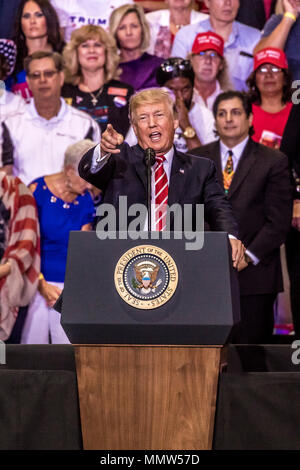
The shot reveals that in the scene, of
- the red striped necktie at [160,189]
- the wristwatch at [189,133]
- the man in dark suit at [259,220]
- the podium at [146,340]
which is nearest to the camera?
the podium at [146,340]

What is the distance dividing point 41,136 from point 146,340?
2.61 meters

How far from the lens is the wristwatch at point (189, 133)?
3.99 metres

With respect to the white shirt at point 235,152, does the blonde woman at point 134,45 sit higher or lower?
higher

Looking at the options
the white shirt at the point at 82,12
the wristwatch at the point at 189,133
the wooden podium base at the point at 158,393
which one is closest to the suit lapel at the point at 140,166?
the wooden podium base at the point at 158,393

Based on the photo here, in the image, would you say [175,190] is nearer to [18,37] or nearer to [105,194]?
[105,194]

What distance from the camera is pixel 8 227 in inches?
148

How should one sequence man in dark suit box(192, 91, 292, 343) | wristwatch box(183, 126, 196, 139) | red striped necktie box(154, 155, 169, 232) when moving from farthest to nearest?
wristwatch box(183, 126, 196, 139) < man in dark suit box(192, 91, 292, 343) < red striped necktie box(154, 155, 169, 232)

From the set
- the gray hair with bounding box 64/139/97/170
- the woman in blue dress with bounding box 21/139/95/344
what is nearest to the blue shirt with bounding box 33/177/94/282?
the woman in blue dress with bounding box 21/139/95/344

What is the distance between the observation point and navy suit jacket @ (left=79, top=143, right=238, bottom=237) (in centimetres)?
216

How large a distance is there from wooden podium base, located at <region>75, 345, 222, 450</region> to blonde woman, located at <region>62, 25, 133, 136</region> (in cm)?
258

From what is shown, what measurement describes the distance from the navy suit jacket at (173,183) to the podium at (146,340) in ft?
1.49

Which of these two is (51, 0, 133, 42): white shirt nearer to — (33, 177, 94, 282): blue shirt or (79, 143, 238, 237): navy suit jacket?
(33, 177, 94, 282): blue shirt

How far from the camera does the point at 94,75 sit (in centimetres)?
414

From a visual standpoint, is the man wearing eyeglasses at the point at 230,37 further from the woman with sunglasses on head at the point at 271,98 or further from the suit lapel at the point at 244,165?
the suit lapel at the point at 244,165
